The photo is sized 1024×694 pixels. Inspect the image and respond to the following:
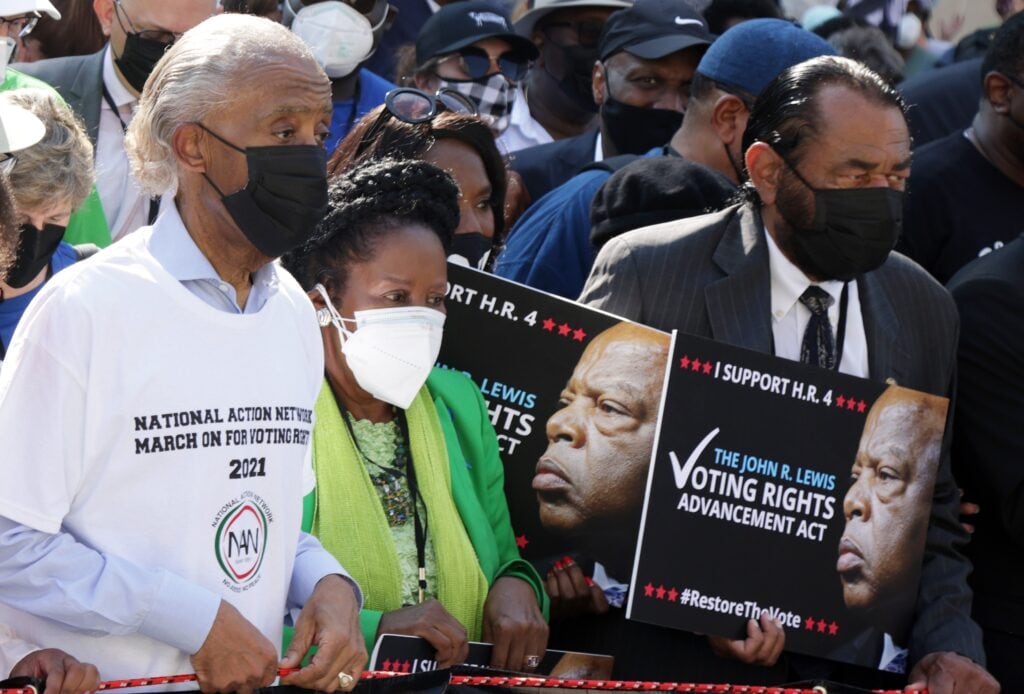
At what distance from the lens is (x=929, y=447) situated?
4.55 metres

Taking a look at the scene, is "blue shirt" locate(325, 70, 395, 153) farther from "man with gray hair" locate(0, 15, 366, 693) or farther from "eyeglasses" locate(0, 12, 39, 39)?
"man with gray hair" locate(0, 15, 366, 693)

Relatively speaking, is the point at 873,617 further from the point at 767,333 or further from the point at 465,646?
the point at 465,646

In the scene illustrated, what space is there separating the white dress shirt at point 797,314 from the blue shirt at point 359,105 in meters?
2.59

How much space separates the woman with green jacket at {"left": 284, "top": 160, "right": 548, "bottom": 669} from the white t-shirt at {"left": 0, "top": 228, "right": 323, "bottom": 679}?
58 cm

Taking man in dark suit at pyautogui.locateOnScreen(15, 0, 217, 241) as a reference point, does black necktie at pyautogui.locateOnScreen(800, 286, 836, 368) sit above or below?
below

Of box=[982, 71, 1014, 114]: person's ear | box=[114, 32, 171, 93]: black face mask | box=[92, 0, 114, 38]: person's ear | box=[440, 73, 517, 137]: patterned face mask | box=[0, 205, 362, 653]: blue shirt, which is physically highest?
box=[440, 73, 517, 137]: patterned face mask

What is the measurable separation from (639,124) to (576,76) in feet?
4.56

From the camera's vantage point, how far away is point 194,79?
11.3 feet

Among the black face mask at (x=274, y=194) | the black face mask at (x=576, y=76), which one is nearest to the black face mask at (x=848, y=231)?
the black face mask at (x=274, y=194)

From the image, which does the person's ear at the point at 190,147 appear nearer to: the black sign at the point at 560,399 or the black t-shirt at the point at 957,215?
the black sign at the point at 560,399

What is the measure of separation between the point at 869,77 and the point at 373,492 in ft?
6.16

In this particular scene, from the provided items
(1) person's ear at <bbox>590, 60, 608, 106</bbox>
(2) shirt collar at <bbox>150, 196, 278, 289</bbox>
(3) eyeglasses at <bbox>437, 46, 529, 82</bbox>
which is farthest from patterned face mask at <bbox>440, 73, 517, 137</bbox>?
(2) shirt collar at <bbox>150, 196, 278, 289</bbox>

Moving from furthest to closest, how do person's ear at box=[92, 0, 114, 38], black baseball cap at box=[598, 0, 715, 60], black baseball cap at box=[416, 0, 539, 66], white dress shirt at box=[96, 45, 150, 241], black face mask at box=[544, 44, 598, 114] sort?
black face mask at box=[544, 44, 598, 114], black baseball cap at box=[416, 0, 539, 66], black baseball cap at box=[598, 0, 715, 60], person's ear at box=[92, 0, 114, 38], white dress shirt at box=[96, 45, 150, 241]

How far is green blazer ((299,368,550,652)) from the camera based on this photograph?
14.0ft
